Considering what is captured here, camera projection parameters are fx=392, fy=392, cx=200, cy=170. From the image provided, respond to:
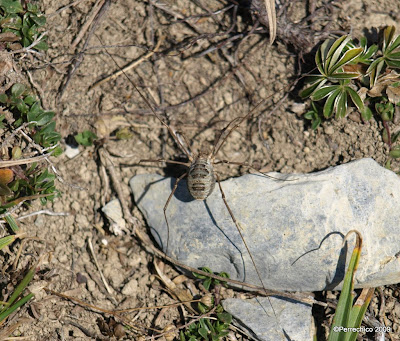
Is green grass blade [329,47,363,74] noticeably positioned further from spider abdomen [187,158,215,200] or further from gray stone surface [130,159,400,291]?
spider abdomen [187,158,215,200]

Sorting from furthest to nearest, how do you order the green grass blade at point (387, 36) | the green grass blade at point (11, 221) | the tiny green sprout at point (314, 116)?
the tiny green sprout at point (314, 116)
the green grass blade at point (387, 36)
the green grass blade at point (11, 221)

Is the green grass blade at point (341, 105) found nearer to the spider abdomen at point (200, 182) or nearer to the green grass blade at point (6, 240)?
the spider abdomen at point (200, 182)

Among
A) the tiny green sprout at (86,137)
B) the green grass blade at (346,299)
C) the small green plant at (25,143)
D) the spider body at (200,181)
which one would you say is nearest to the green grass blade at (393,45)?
the green grass blade at (346,299)

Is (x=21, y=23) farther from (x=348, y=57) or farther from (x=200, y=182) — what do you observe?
(x=348, y=57)

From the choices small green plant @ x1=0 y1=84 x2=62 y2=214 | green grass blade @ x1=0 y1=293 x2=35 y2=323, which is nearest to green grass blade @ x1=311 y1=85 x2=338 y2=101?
small green plant @ x1=0 y1=84 x2=62 y2=214

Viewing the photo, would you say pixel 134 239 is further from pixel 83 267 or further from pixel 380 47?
pixel 380 47

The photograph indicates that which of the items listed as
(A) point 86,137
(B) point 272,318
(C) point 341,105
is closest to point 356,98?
(C) point 341,105

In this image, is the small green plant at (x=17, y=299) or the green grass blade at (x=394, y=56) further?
the green grass blade at (x=394, y=56)
